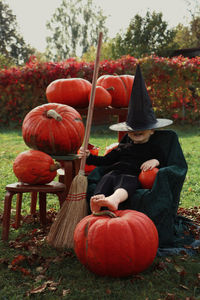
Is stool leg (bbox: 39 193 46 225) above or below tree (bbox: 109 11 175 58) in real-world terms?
below

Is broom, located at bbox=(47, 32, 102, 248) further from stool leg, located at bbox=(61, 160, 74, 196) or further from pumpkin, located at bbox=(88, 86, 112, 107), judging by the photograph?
pumpkin, located at bbox=(88, 86, 112, 107)

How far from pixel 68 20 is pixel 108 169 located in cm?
4277

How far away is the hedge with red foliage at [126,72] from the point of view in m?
11.0

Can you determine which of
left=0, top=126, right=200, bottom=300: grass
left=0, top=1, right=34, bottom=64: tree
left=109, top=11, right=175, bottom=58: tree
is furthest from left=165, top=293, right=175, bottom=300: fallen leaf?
left=0, top=1, right=34, bottom=64: tree

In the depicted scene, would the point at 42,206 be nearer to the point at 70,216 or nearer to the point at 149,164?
the point at 70,216

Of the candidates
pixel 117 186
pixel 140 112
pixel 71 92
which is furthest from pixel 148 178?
pixel 71 92

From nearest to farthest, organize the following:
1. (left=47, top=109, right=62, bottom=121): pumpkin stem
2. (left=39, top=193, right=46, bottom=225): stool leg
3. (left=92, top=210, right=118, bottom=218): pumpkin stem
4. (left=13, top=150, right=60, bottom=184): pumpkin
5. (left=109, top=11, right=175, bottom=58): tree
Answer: (left=92, top=210, right=118, bottom=218): pumpkin stem, (left=13, top=150, right=60, bottom=184): pumpkin, (left=47, top=109, right=62, bottom=121): pumpkin stem, (left=39, top=193, right=46, bottom=225): stool leg, (left=109, top=11, right=175, bottom=58): tree

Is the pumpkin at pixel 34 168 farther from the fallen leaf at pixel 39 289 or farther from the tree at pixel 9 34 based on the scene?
the tree at pixel 9 34

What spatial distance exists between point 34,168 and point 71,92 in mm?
1174

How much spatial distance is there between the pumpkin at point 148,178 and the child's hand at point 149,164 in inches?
1.2

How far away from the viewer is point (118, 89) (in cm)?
438

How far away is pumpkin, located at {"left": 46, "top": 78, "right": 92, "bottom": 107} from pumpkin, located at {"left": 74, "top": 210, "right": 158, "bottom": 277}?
6.14 feet

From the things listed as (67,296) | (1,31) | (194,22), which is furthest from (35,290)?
(1,31)

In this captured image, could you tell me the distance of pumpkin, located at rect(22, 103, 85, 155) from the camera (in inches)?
141
